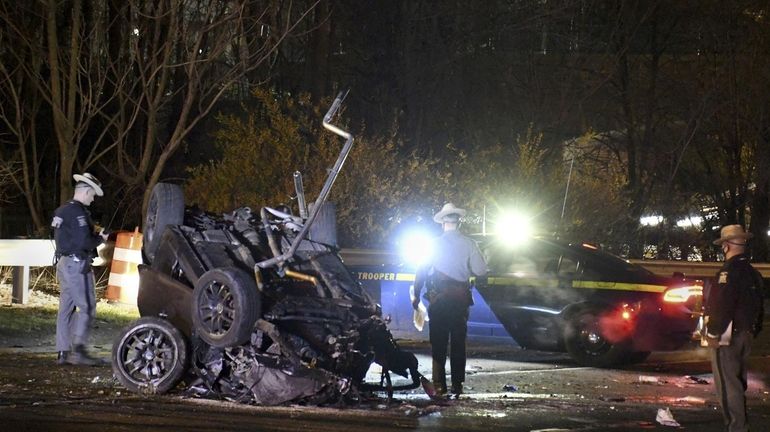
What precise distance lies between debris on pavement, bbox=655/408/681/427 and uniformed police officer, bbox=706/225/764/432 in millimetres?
552

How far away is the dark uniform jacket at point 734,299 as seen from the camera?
7660mm

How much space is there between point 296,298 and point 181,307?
0.91 m

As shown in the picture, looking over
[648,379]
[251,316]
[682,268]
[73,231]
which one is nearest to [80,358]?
[73,231]

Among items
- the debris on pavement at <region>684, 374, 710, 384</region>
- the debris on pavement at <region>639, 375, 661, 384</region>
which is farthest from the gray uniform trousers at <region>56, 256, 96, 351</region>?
the debris on pavement at <region>684, 374, 710, 384</region>

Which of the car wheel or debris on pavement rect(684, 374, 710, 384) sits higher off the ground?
the car wheel

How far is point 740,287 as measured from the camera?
25.2 feet

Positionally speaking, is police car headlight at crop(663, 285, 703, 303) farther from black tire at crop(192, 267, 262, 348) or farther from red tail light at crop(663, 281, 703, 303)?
black tire at crop(192, 267, 262, 348)

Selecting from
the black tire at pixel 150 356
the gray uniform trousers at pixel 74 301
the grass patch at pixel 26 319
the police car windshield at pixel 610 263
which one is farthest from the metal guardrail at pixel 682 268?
the black tire at pixel 150 356

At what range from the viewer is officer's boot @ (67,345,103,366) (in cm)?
1026

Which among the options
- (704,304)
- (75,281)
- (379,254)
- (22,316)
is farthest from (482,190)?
(704,304)

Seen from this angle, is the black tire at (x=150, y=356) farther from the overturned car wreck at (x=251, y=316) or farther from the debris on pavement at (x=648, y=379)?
the debris on pavement at (x=648, y=379)

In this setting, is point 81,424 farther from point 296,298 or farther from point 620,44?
point 620,44

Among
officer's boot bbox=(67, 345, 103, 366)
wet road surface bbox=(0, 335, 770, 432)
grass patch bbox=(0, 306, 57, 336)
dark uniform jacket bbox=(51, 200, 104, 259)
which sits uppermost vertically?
dark uniform jacket bbox=(51, 200, 104, 259)

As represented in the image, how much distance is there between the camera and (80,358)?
33.7ft
